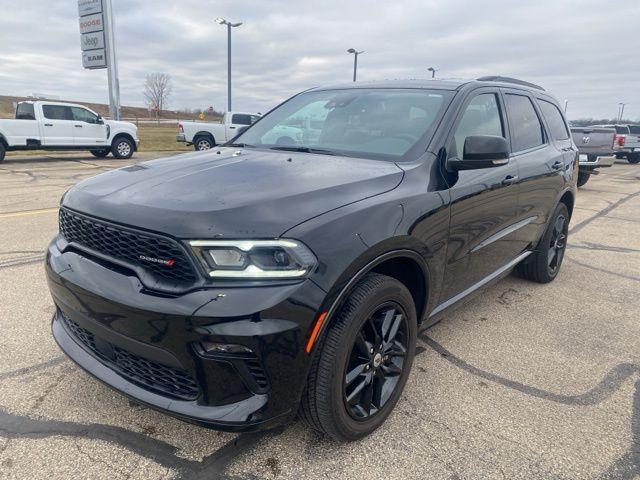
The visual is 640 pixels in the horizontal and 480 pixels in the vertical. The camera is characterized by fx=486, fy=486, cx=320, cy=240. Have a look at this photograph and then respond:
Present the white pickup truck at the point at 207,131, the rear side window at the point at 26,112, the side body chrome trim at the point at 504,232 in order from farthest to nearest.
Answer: the white pickup truck at the point at 207,131
the rear side window at the point at 26,112
the side body chrome trim at the point at 504,232

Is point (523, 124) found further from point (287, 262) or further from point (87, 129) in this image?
point (87, 129)

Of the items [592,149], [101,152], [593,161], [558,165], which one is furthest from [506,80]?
[101,152]

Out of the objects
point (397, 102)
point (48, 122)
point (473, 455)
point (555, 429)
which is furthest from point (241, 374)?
point (48, 122)

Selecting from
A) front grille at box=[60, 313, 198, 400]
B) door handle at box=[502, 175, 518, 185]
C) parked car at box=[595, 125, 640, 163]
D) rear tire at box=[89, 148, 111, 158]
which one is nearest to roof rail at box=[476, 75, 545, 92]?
door handle at box=[502, 175, 518, 185]

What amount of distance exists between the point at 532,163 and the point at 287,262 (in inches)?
111

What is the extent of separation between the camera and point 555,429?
257 cm

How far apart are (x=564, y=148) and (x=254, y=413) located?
4.24m

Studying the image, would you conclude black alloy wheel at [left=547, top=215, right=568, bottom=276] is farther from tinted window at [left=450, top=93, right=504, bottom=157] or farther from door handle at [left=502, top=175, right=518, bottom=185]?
tinted window at [left=450, top=93, right=504, bottom=157]

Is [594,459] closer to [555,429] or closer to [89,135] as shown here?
[555,429]

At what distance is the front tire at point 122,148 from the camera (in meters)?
17.4

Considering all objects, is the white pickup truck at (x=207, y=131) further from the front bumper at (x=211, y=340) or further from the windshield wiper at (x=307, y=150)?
the front bumper at (x=211, y=340)

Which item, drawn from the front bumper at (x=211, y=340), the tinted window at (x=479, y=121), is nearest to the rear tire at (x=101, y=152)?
the tinted window at (x=479, y=121)

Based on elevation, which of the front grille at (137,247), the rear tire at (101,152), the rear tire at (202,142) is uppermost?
the front grille at (137,247)

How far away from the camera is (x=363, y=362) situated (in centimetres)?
238
